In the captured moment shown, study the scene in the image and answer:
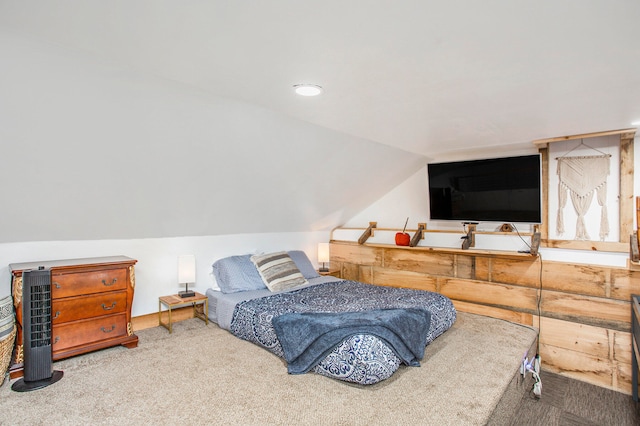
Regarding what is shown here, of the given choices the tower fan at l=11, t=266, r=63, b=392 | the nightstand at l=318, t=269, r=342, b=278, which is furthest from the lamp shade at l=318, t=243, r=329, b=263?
the tower fan at l=11, t=266, r=63, b=392

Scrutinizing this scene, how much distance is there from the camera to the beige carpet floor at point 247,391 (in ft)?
6.79

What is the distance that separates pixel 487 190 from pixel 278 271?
249 centimetres

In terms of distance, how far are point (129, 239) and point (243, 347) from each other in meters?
1.62

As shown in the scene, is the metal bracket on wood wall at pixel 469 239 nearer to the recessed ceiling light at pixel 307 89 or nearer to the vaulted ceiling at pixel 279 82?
the vaulted ceiling at pixel 279 82

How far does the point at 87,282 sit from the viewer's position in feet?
9.70

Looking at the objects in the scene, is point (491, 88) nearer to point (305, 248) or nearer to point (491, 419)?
point (491, 419)

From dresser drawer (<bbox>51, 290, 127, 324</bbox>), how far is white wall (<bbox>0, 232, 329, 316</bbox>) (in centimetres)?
53

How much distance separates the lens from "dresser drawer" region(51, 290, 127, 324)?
283 cm

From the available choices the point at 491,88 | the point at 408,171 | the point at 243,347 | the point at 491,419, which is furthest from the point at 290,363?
the point at 408,171

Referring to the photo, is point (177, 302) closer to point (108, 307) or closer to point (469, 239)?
point (108, 307)

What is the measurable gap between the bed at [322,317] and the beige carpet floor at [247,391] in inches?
4.5

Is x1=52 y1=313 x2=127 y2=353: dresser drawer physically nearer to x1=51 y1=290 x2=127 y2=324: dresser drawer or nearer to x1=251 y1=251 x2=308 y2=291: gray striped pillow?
x1=51 y1=290 x2=127 y2=324: dresser drawer

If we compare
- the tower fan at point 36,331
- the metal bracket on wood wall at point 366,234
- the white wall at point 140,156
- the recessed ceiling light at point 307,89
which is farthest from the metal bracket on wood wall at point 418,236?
the tower fan at point 36,331

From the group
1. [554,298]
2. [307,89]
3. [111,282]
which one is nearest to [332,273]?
[554,298]
